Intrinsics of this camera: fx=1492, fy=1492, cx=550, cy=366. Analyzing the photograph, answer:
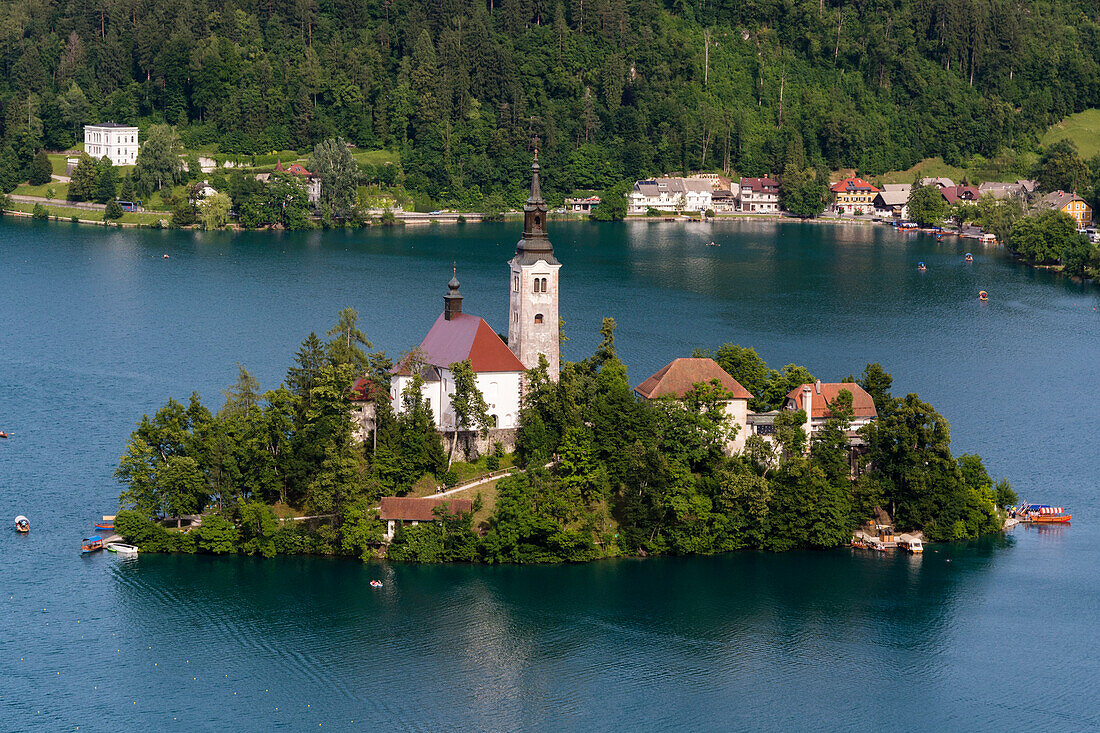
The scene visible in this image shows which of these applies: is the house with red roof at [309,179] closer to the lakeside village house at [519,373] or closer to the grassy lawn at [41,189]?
the grassy lawn at [41,189]

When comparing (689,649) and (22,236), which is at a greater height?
(22,236)

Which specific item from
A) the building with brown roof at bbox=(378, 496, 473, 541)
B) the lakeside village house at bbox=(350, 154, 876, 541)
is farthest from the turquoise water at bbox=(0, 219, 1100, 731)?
the lakeside village house at bbox=(350, 154, 876, 541)

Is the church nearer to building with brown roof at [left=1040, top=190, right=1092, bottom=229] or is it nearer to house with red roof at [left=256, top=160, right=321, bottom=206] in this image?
house with red roof at [left=256, top=160, right=321, bottom=206]

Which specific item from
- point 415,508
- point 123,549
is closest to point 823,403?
point 415,508

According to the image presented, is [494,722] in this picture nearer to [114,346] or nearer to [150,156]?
[114,346]

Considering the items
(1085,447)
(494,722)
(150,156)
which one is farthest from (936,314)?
(150,156)

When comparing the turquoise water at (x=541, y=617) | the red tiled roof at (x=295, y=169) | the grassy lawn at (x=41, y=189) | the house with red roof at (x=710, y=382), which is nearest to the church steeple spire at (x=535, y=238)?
the house with red roof at (x=710, y=382)
